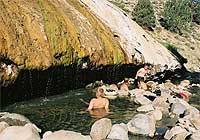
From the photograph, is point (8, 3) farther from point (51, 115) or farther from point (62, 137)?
point (62, 137)

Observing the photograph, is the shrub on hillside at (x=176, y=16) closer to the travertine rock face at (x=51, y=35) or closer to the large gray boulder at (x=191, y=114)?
the travertine rock face at (x=51, y=35)

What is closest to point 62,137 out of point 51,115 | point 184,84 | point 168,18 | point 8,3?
point 51,115

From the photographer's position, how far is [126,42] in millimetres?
33156

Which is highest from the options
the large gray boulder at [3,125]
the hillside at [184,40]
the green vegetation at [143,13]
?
the green vegetation at [143,13]

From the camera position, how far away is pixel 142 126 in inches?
672

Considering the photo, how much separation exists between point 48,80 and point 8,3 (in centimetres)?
500

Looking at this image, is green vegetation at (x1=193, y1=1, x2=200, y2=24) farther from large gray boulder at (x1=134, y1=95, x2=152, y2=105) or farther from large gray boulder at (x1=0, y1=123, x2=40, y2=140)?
large gray boulder at (x1=0, y1=123, x2=40, y2=140)

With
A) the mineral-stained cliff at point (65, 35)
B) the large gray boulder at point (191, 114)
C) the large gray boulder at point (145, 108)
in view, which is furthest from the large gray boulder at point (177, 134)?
the mineral-stained cliff at point (65, 35)

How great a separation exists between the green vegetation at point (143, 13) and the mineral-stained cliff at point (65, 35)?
31.9m

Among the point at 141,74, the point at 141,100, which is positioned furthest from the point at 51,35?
the point at 141,74

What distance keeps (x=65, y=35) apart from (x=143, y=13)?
46066 millimetres

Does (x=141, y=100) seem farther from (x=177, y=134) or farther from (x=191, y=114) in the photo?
(x=177, y=134)

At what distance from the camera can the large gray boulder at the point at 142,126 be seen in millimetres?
16891

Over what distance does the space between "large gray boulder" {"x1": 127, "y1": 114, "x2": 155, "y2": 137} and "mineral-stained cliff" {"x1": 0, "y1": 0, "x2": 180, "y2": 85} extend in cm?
633
